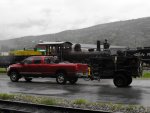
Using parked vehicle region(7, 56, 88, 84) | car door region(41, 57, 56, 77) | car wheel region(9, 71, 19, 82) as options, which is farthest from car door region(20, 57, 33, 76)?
car door region(41, 57, 56, 77)

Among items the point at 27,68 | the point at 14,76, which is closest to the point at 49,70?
the point at 27,68

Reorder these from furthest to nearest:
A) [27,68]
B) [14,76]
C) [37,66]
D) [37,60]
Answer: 1. [14,76]
2. [27,68]
3. [37,60]
4. [37,66]

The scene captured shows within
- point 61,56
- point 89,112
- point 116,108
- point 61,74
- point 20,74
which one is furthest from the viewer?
point 61,56

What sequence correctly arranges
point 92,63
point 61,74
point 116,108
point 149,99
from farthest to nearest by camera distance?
point 61,74, point 92,63, point 149,99, point 116,108

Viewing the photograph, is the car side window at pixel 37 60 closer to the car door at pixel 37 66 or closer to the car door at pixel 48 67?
the car door at pixel 37 66

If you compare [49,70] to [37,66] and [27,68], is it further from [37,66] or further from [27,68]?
[27,68]

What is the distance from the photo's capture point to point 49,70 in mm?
21797

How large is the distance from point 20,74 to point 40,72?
5.91 feet

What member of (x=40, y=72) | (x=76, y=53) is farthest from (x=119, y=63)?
(x=76, y=53)

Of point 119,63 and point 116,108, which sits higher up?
point 119,63

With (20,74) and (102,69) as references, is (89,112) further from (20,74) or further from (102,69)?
(20,74)

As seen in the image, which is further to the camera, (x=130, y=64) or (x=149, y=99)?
(x=130, y=64)

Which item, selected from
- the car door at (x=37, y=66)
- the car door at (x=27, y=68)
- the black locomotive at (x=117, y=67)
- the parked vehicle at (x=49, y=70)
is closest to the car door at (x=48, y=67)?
the parked vehicle at (x=49, y=70)

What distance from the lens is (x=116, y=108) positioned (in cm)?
1111
